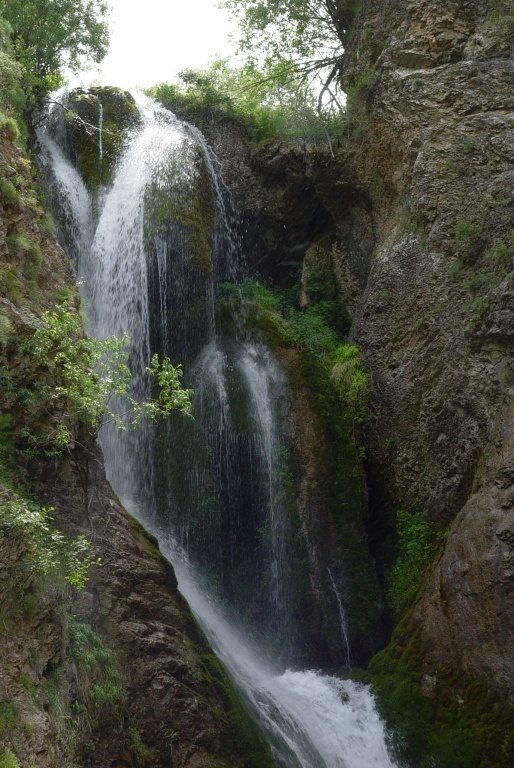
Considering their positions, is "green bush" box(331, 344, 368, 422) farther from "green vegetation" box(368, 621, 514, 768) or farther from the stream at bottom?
the stream at bottom

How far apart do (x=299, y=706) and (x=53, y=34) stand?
16.6m

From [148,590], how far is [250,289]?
889cm

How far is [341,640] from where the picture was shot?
10820 millimetres

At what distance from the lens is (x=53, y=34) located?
16.9 meters

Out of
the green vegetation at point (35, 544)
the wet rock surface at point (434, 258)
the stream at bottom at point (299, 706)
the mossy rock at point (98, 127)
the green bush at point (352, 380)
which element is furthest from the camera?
the mossy rock at point (98, 127)

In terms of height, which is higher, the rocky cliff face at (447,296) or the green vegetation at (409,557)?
the rocky cliff face at (447,296)

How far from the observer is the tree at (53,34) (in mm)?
16312

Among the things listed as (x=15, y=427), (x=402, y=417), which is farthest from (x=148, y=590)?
(x=402, y=417)

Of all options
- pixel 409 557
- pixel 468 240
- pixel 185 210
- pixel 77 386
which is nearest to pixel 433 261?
pixel 468 240

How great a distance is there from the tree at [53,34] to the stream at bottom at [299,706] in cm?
1297

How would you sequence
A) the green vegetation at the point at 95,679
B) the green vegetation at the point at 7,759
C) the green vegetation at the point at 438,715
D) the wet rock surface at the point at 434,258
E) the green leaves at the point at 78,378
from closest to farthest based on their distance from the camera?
the green vegetation at the point at 7,759 → the green vegetation at the point at 95,679 → the green leaves at the point at 78,378 → the green vegetation at the point at 438,715 → the wet rock surface at the point at 434,258

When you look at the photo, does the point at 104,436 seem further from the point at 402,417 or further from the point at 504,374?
the point at 504,374

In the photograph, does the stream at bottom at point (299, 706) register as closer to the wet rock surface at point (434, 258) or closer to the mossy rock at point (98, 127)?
the wet rock surface at point (434, 258)

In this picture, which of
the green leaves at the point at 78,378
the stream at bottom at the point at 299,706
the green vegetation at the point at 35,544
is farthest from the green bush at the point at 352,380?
the green vegetation at the point at 35,544
